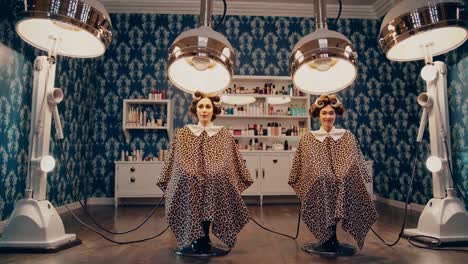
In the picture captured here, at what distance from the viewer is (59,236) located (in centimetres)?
254

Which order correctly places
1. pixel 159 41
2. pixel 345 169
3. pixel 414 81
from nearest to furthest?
1. pixel 345 169
2. pixel 414 81
3. pixel 159 41

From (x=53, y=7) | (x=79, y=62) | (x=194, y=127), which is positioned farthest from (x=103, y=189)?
(x=53, y=7)

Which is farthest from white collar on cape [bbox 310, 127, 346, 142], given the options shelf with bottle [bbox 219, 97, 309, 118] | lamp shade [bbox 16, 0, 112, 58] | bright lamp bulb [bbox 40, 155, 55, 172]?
shelf with bottle [bbox 219, 97, 309, 118]

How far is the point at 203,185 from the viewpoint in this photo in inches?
84.6

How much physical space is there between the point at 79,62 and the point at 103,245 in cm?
364

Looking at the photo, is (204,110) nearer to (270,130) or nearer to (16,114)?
(16,114)

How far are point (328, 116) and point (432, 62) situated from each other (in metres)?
1.05

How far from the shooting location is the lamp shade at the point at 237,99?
5.88m

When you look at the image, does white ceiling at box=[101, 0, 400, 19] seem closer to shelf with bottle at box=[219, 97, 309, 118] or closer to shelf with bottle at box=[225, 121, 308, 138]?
shelf with bottle at box=[219, 97, 309, 118]

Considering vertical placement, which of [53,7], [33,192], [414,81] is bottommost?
[33,192]

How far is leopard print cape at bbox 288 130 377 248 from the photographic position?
2.15 metres

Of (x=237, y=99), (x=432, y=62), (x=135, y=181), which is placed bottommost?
(x=135, y=181)

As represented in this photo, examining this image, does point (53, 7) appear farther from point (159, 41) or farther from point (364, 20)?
point (364, 20)

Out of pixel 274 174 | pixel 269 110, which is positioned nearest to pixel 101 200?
pixel 274 174
